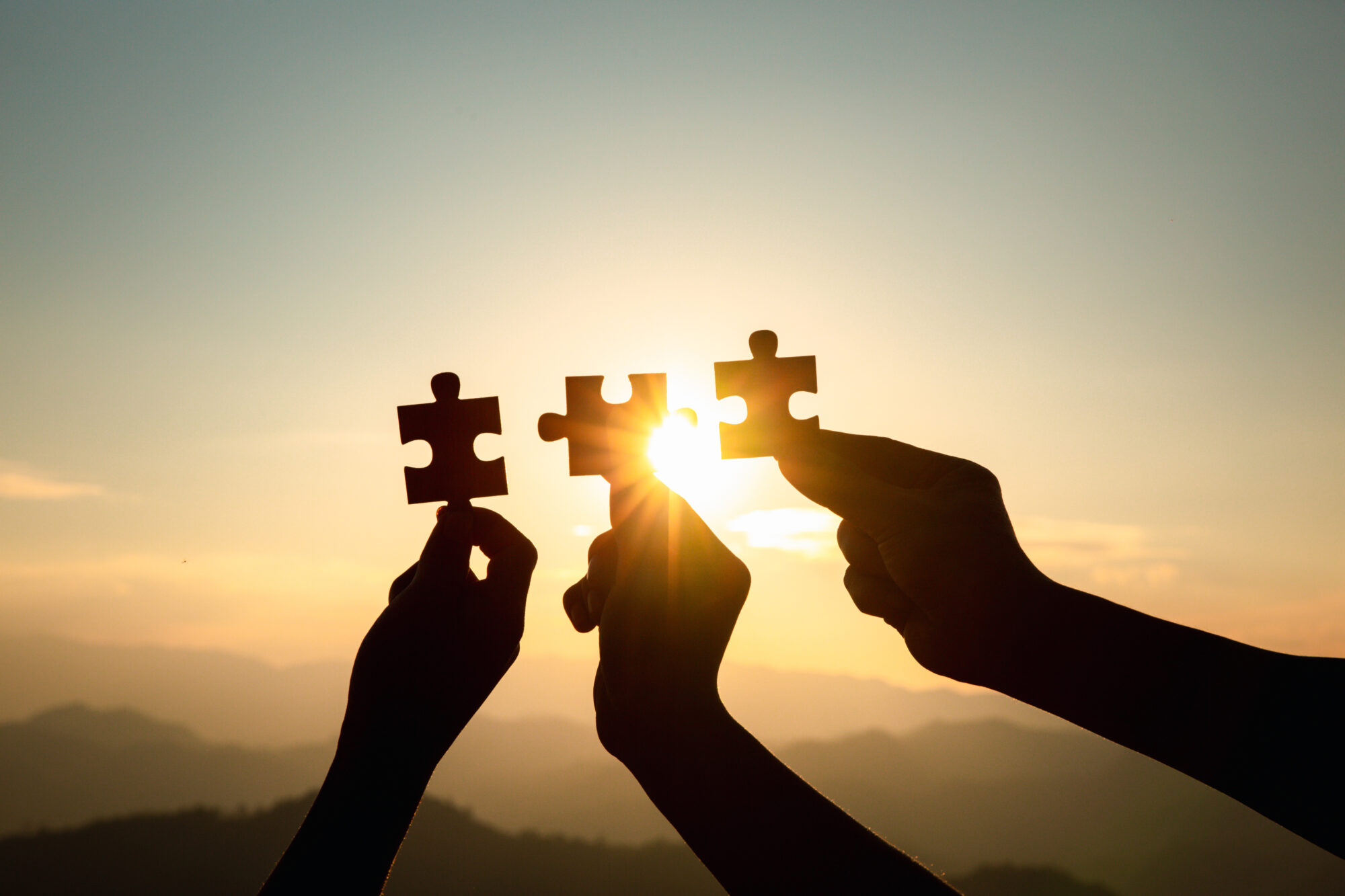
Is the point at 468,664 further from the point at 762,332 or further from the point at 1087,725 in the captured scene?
the point at 1087,725

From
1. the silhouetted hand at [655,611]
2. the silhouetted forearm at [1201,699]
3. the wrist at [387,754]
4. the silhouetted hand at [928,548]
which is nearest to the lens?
the silhouetted forearm at [1201,699]

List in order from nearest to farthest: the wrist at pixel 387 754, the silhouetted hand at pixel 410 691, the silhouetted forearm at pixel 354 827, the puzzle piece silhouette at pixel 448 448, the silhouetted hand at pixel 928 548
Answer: the silhouetted forearm at pixel 354 827
the silhouetted hand at pixel 410 691
the wrist at pixel 387 754
the silhouetted hand at pixel 928 548
the puzzle piece silhouette at pixel 448 448

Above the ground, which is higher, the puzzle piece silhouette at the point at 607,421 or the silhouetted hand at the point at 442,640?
the puzzle piece silhouette at the point at 607,421

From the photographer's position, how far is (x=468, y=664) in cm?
429

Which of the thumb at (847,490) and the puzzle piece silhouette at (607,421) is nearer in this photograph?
the thumb at (847,490)

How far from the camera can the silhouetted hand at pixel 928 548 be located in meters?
3.85

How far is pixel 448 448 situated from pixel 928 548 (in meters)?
2.73

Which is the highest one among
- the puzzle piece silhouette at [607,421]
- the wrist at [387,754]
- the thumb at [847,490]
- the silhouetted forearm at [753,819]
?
the puzzle piece silhouette at [607,421]

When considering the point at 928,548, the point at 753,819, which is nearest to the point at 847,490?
the point at 928,548

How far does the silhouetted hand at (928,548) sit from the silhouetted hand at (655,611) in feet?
2.31

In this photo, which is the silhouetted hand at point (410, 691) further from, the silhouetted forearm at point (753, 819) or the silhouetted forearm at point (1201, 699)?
the silhouetted forearm at point (1201, 699)

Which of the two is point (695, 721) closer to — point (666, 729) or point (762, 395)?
point (666, 729)

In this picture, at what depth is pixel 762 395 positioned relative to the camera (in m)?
4.64

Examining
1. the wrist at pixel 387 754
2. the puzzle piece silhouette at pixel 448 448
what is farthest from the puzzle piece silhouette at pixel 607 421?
the wrist at pixel 387 754
